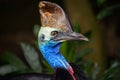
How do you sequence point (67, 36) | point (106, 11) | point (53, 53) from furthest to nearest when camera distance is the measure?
point (106, 11), point (53, 53), point (67, 36)

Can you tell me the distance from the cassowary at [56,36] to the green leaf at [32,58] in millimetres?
711

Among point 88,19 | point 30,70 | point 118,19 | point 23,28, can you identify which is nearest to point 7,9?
point 23,28

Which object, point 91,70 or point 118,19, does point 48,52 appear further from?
point 118,19

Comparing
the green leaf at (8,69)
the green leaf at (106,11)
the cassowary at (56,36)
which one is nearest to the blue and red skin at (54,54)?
the cassowary at (56,36)

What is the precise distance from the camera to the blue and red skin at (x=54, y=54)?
271 centimetres

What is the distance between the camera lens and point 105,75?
319 centimetres

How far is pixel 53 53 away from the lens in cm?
273

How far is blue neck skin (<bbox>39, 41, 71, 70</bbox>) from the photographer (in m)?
2.71

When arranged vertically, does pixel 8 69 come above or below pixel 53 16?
below

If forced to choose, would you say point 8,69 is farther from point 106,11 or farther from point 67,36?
point 67,36

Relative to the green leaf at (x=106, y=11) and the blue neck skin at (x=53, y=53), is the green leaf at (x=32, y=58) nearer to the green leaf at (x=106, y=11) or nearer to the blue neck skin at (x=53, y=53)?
the green leaf at (x=106, y=11)

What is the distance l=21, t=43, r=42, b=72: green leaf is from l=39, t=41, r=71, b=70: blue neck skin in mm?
753

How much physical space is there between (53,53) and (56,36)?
115mm

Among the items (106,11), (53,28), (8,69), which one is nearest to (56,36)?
(53,28)
